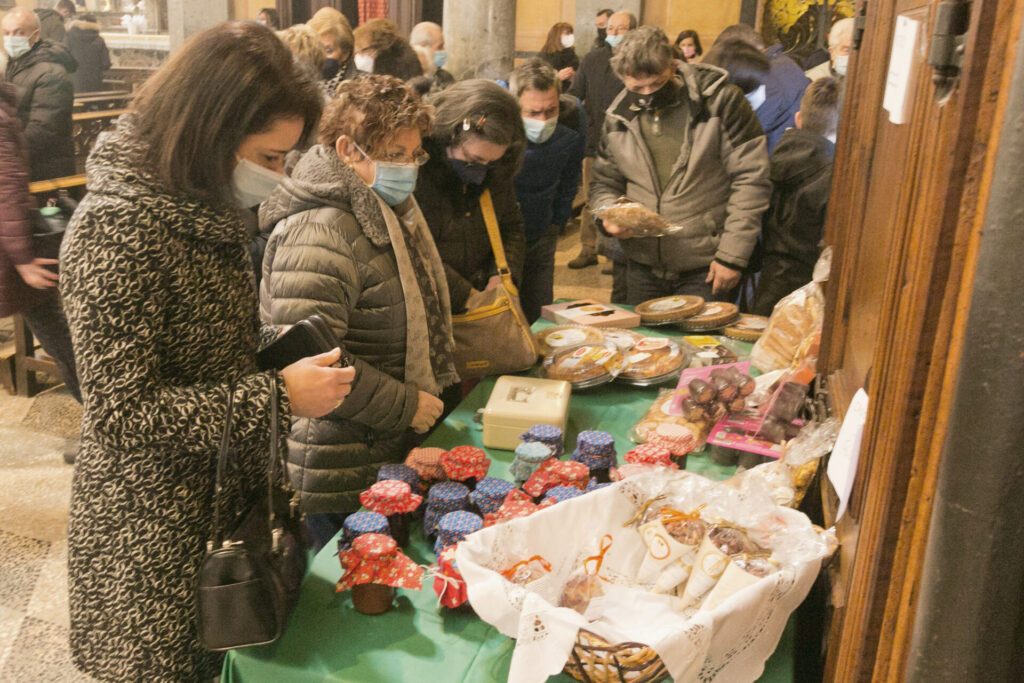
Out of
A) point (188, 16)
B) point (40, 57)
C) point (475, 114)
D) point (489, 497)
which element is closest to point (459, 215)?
point (475, 114)

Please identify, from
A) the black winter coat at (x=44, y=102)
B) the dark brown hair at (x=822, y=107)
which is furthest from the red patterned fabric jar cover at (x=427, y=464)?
the black winter coat at (x=44, y=102)

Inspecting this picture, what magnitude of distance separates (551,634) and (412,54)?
4873mm

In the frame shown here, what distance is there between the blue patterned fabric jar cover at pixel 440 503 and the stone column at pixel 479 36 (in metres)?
5.43

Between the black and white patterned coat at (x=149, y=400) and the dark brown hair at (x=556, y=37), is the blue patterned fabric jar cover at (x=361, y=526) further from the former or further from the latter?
the dark brown hair at (x=556, y=37)

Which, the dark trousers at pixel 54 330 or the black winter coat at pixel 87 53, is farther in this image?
the black winter coat at pixel 87 53

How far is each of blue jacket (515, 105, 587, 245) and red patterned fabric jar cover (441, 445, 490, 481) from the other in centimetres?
217

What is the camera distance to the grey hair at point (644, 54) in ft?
11.1

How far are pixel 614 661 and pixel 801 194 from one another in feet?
8.95

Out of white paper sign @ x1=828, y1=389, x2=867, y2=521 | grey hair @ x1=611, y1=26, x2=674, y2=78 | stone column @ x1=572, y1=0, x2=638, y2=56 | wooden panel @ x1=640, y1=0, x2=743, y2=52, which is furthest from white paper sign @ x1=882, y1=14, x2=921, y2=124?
wooden panel @ x1=640, y1=0, x2=743, y2=52

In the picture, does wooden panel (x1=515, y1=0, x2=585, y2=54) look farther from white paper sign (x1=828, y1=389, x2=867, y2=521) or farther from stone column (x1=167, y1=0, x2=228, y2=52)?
white paper sign (x1=828, y1=389, x2=867, y2=521)

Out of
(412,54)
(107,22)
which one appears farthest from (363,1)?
(412,54)

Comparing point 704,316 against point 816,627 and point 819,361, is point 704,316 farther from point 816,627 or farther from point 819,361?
point 816,627

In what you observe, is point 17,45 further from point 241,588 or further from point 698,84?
point 241,588

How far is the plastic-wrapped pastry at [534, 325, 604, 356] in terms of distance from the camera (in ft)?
8.99
